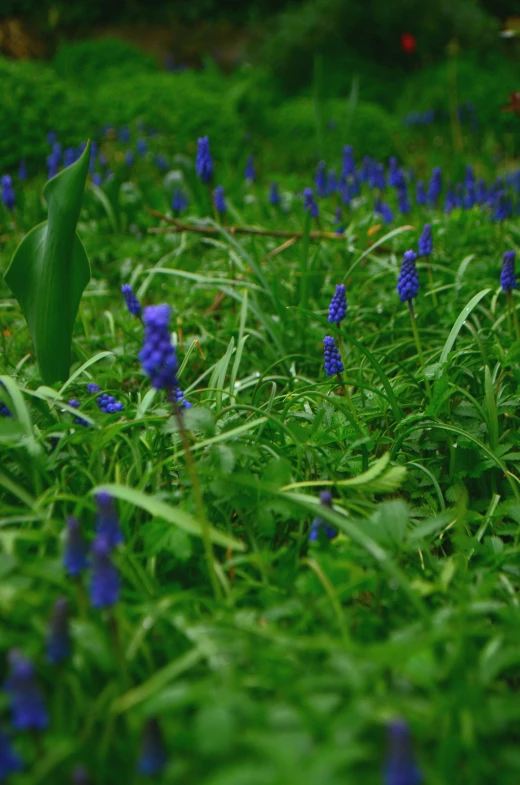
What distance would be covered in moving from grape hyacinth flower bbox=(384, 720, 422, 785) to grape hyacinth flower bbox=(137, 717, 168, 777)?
0.30 metres

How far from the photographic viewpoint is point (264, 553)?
59.6 inches

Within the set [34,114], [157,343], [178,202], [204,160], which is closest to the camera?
[157,343]

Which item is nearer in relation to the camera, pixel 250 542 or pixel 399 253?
pixel 250 542

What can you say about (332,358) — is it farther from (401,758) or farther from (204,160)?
(204,160)

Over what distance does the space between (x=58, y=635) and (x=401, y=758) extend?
1.68 ft

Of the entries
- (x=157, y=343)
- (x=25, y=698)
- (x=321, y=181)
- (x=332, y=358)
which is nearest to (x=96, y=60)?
(x=321, y=181)

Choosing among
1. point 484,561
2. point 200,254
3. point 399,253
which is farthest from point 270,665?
point 200,254

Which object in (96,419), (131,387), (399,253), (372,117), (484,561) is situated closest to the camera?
(484,561)

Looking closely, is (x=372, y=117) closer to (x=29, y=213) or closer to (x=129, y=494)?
(x=29, y=213)

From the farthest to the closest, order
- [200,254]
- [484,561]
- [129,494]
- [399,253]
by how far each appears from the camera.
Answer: [200,254]
[399,253]
[484,561]
[129,494]

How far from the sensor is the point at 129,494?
4.77 ft

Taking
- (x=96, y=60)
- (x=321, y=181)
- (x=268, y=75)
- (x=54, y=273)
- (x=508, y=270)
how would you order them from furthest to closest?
(x=96, y=60), (x=268, y=75), (x=321, y=181), (x=508, y=270), (x=54, y=273)

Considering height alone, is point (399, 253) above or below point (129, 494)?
below

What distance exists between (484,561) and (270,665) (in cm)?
65
